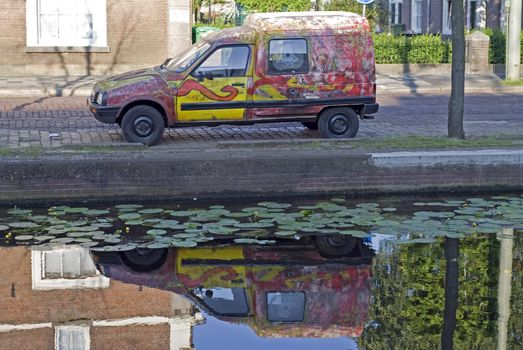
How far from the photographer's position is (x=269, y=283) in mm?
9383

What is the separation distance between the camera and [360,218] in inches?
472

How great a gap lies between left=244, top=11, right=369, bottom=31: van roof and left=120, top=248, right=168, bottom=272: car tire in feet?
17.9

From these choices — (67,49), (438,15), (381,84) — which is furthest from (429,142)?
(438,15)

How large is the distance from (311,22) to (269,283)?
6.53 metres

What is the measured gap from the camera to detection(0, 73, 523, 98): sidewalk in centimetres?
2311

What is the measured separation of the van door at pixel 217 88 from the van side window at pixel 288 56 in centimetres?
37

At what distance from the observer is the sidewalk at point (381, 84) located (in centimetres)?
2311

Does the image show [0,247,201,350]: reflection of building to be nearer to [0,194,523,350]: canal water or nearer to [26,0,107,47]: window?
[0,194,523,350]: canal water

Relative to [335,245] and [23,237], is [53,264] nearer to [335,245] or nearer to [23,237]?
[23,237]

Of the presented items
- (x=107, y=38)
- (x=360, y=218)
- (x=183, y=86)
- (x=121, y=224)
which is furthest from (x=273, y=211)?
(x=107, y=38)

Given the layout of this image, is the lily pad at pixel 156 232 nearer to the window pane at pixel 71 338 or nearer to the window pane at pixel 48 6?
the window pane at pixel 71 338

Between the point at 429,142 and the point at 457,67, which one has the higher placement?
the point at 457,67

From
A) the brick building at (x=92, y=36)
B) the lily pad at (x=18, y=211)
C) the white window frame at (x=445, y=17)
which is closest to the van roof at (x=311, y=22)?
the lily pad at (x=18, y=211)

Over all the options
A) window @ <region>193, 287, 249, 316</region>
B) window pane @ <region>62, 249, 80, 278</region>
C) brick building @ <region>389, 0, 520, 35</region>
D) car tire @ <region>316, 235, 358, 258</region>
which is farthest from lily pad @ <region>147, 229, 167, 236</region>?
brick building @ <region>389, 0, 520, 35</region>
